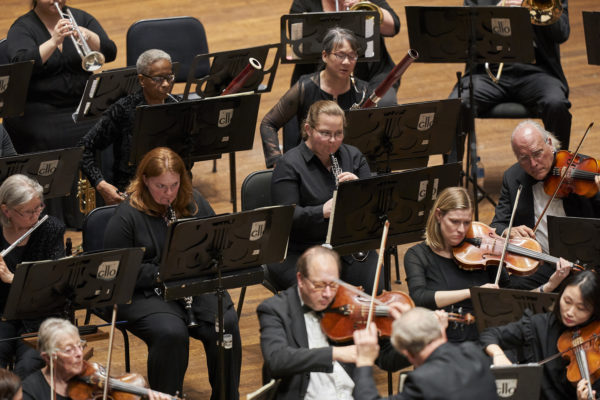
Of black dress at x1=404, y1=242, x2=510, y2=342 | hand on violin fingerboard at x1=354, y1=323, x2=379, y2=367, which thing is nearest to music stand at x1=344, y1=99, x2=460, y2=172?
black dress at x1=404, y1=242, x2=510, y2=342

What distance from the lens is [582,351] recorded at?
3.42 m

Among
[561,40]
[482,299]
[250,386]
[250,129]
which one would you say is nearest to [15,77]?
[250,129]

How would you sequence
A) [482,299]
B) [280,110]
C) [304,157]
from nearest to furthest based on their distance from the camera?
[482,299] < [304,157] < [280,110]

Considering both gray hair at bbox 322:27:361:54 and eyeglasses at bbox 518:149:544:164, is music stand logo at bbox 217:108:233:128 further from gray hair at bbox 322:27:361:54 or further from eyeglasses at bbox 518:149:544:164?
eyeglasses at bbox 518:149:544:164

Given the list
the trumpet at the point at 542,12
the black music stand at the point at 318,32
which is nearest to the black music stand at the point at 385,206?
the black music stand at the point at 318,32

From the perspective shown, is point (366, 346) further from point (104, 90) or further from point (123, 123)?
point (104, 90)

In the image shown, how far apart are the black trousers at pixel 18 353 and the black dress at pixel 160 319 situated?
389 millimetres

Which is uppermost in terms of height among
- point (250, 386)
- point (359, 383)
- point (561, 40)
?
point (359, 383)

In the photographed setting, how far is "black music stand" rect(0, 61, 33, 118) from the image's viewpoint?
4875mm

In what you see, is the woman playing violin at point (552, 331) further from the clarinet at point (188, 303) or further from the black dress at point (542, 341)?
the clarinet at point (188, 303)

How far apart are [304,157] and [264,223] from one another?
63cm

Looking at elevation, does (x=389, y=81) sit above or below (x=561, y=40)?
above

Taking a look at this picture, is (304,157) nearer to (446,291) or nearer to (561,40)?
(446,291)

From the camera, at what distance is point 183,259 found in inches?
143
